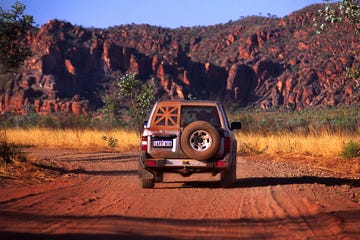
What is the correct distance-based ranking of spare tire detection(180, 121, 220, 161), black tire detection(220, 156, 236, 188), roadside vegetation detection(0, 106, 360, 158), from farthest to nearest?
1. roadside vegetation detection(0, 106, 360, 158)
2. black tire detection(220, 156, 236, 188)
3. spare tire detection(180, 121, 220, 161)

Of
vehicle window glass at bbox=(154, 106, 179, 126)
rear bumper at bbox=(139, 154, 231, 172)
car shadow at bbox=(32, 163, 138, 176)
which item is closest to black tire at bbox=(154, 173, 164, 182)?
rear bumper at bbox=(139, 154, 231, 172)

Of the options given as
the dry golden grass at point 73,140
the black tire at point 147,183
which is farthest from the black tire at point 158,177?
the dry golden grass at point 73,140

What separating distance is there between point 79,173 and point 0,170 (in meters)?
2.53

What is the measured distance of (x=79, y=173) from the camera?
47.8 feet

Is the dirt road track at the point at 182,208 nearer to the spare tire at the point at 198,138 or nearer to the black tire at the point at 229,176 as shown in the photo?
the black tire at the point at 229,176

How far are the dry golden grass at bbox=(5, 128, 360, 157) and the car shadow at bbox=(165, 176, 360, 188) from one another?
6668mm

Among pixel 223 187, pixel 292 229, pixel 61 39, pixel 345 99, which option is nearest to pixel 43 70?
pixel 61 39

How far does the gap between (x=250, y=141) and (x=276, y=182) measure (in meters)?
12.2

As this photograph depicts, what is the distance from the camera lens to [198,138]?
10.9m

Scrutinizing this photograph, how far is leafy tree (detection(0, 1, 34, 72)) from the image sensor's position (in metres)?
14.8

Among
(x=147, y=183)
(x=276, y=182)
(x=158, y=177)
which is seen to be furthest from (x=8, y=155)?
(x=276, y=182)

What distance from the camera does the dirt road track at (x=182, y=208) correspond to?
684 cm

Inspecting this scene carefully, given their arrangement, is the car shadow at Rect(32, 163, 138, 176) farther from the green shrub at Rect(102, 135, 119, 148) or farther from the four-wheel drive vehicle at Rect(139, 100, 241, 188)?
the green shrub at Rect(102, 135, 119, 148)

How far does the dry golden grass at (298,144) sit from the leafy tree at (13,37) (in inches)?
424
